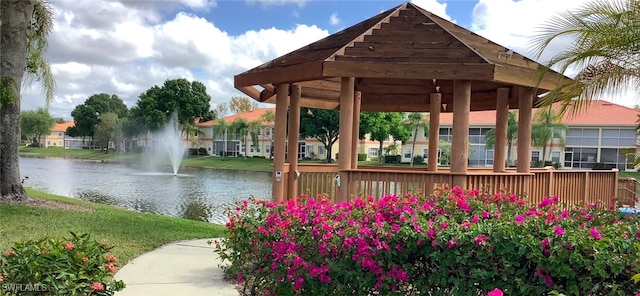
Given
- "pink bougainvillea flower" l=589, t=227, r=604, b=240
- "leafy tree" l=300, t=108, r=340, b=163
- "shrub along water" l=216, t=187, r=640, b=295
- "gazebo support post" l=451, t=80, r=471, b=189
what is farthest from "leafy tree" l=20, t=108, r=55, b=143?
"pink bougainvillea flower" l=589, t=227, r=604, b=240

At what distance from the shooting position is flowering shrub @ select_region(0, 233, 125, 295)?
3268 mm

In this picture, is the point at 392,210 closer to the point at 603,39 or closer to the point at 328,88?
the point at 603,39

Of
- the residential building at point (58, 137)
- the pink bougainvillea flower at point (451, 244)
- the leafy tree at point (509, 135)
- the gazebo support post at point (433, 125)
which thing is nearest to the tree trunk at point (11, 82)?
the gazebo support post at point (433, 125)

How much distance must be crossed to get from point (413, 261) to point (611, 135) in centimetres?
4534

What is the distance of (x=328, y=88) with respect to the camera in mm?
10000

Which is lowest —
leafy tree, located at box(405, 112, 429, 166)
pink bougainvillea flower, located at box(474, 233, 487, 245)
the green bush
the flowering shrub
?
the green bush

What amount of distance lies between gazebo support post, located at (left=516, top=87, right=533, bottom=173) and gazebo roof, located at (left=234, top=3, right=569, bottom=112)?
283 mm

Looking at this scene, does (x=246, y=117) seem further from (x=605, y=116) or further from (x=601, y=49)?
(x=601, y=49)

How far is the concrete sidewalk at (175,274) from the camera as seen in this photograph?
4820mm

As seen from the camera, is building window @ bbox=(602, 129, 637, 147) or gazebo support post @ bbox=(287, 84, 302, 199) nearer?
gazebo support post @ bbox=(287, 84, 302, 199)

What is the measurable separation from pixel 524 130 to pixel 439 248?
5.73 m

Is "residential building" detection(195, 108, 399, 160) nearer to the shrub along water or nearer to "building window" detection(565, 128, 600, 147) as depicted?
"building window" detection(565, 128, 600, 147)

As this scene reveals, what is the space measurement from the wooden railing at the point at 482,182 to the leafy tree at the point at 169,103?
165 feet

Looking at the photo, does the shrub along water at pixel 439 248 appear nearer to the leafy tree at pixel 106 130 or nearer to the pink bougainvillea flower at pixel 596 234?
the pink bougainvillea flower at pixel 596 234
